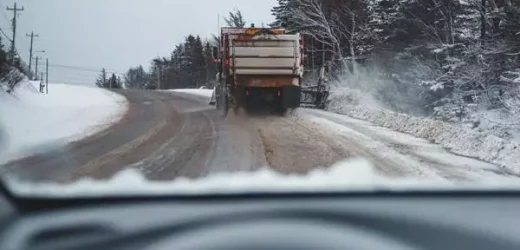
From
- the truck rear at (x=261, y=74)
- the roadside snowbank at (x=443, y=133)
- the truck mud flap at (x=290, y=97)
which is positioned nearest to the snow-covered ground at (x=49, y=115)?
the roadside snowbank at (x=443, y=133)

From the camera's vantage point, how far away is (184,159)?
3676 millimetres

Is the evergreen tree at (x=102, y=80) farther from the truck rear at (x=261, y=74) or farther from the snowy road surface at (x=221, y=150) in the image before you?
the truck rear at (x=261, y=74)

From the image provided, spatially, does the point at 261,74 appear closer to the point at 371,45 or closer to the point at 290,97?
the point at 290,97

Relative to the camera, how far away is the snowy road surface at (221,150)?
2.98 m

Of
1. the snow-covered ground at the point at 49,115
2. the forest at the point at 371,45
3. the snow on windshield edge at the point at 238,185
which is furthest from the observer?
the forest at the point at 371,45

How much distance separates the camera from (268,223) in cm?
213

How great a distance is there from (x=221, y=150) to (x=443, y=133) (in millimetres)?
2416

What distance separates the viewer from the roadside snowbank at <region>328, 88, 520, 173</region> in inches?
182

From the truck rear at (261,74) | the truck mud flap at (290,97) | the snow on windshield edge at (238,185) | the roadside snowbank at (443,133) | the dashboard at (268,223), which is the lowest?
the dashboard at (268,223)

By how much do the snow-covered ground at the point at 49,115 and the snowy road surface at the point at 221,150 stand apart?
73mm

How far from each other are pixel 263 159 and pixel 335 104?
11.9 ft

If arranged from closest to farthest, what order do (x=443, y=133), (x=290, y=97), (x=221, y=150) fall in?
(x=221, y=150) < (x=443, y=133) < (x=290, y=97)

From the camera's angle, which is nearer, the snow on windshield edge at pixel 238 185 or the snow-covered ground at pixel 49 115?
the snow on windshield edge at pixel 238 185

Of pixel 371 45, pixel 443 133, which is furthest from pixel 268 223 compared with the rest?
pixel 371 45
